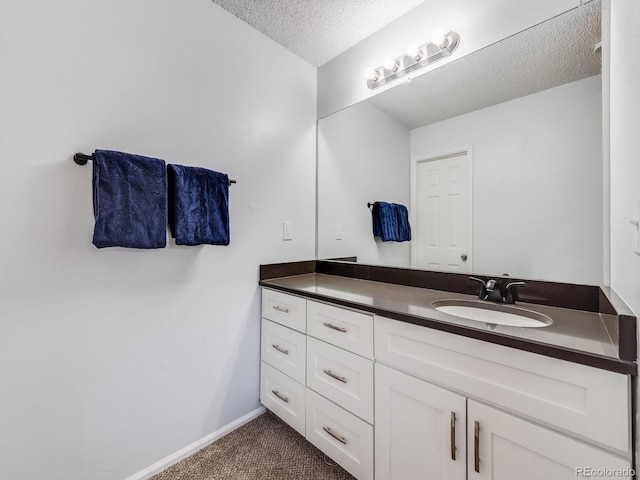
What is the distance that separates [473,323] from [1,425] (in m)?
1.65

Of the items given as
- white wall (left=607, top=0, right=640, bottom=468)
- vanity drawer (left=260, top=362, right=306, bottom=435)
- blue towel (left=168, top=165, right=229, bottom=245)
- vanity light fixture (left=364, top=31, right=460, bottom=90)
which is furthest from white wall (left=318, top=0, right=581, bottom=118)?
vanity drawer (left=260, top=362, right=306, bottom=435)

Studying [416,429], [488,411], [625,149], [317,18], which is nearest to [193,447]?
[416,429]

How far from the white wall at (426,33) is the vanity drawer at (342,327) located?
1369 mm

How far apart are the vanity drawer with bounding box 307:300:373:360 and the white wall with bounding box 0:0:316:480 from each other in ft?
1.67

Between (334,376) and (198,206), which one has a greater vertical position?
(198,206)

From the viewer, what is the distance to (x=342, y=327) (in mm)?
1281

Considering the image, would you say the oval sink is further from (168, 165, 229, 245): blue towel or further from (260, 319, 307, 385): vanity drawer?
(168, 165, 229, 245): blue towel

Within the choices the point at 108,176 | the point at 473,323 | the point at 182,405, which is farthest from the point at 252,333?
the point at 473,323

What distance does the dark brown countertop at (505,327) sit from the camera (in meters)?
0.72

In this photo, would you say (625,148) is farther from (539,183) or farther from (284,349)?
(284,349)

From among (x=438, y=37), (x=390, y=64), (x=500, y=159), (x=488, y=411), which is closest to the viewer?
(x=488, y=411)

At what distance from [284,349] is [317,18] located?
191 centimetres

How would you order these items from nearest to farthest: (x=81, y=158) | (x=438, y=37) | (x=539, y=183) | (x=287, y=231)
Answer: (x=81, y=158), (x=539, y=183), (x=438, y=37), (x=287, y=231)

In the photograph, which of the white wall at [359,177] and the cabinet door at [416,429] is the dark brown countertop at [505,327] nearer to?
the cabinet door at [416,429]
